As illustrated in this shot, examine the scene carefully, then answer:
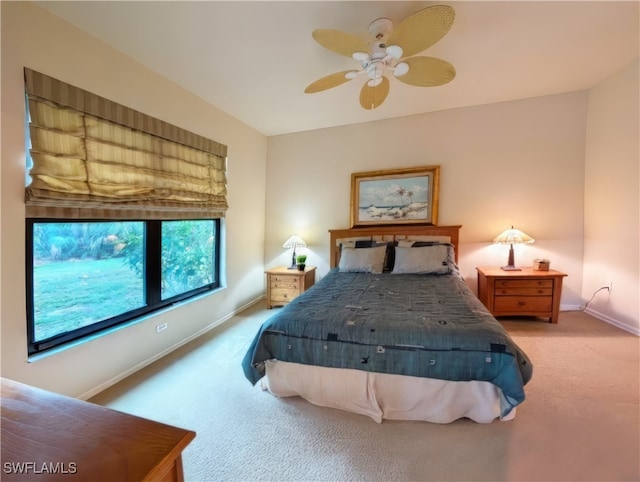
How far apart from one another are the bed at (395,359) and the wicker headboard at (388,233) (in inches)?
64.7

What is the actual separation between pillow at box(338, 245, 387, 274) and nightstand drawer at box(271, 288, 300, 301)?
78 centimetres

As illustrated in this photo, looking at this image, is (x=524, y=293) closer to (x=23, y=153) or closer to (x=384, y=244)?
(x=384, y=244)

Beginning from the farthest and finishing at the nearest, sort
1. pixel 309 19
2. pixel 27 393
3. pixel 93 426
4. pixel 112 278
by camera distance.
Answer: pixel 112 278
pixel 309 19
pixel 27 393
pixel 93 426

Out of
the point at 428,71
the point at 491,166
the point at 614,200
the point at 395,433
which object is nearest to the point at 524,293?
the point at 614,200

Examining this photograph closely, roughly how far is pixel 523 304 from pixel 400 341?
2.43 meters

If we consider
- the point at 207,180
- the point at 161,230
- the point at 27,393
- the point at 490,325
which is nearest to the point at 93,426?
the point at 27,393

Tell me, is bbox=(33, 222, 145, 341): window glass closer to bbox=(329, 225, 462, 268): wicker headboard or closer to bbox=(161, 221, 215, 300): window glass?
bbox=(161, 221, 215, 300): window glass

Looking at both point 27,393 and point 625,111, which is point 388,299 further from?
point 625,111

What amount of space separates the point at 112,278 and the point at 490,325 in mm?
2876

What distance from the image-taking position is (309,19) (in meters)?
2.01

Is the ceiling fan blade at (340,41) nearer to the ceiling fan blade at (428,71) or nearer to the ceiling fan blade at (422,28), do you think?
the ceiling fan blade at (422,28)

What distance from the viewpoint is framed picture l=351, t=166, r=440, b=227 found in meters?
3.86

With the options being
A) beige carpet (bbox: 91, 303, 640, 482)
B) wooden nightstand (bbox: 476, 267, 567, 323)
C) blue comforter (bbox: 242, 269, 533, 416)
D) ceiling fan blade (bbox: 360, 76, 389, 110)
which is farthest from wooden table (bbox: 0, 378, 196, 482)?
wooden nightstand (bbox: 476, 267, 567, 323)

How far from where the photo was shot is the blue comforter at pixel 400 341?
166 cm
